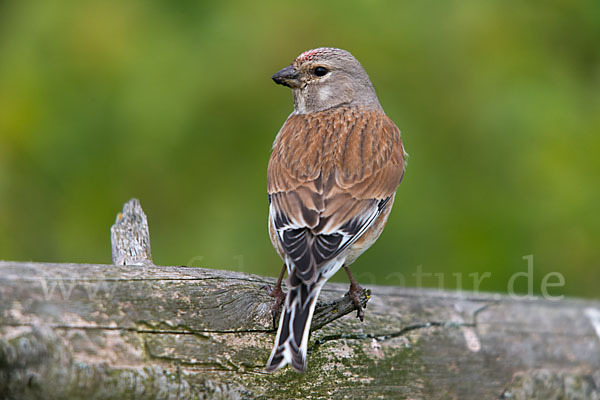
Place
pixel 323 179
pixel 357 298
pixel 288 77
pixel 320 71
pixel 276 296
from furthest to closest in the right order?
pixel 320 71
pixel 288 77
pixel 323 179
pixel 276 296
pixel 357 298

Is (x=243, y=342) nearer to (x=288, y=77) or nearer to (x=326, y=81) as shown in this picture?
(x=288, y=77)

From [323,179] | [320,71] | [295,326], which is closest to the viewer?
[295,326]

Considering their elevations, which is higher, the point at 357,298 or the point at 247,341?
the point at 357,298

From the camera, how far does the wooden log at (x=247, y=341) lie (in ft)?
7.06

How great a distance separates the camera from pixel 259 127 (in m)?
4.34

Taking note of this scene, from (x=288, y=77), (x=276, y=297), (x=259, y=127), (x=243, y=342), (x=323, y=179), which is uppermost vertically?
(x=288, y=77)

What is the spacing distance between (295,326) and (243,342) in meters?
0.21

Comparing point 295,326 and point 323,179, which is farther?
point 323,179

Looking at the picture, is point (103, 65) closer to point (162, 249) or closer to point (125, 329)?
point (162, 249)

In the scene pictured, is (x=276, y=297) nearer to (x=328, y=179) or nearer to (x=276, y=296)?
(x=276, y=296)

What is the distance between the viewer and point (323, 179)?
11.2ft

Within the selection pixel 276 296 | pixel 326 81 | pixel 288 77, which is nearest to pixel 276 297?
pixel 276 296

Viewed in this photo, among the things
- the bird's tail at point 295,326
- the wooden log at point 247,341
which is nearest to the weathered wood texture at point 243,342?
the wooden log at point 247,341

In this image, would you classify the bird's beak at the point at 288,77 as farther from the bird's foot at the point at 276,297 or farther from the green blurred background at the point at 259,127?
the bird's foot at the point at 276,297
